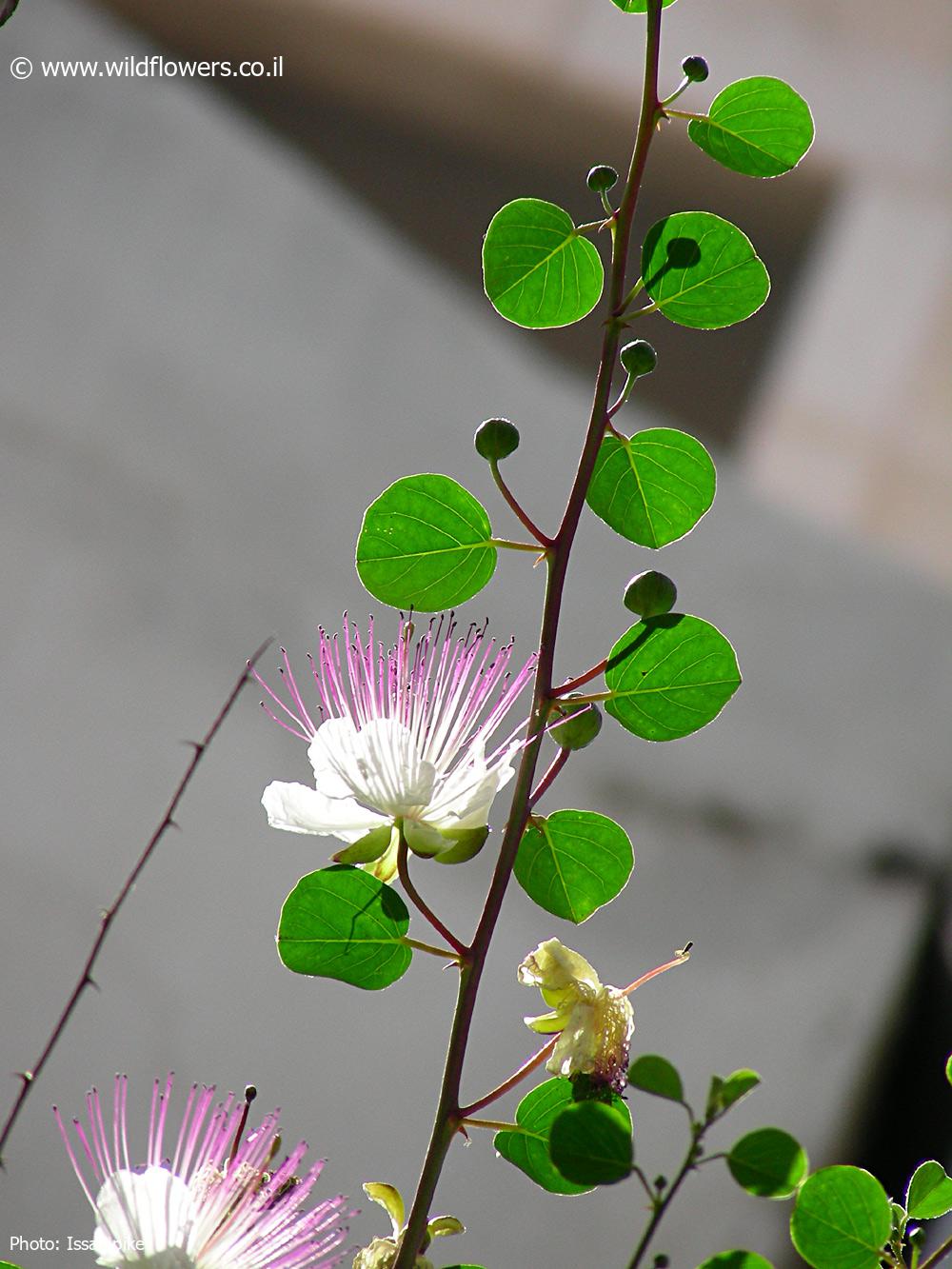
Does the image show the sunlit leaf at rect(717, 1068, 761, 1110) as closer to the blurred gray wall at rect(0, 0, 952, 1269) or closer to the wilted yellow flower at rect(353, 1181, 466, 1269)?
the wilted yellow flower at rect(353, 1181, 466, 1269)

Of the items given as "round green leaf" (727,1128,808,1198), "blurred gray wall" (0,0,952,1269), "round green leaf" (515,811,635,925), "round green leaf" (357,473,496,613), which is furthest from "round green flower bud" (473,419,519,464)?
"blurred gray wall" (0,0,952,1269)

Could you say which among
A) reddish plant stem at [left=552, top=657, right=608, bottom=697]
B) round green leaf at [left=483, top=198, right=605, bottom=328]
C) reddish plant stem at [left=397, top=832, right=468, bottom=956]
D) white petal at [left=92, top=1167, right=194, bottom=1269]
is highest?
round green leaf at [left=483, top=198, right=605, bottom=328]

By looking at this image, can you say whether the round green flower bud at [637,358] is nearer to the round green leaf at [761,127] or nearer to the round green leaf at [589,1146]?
the round green leaf at [761,127]

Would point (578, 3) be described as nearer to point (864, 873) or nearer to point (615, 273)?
point (864, 873)

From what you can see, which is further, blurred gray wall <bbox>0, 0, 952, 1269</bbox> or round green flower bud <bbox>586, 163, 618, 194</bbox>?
blurred gray wall <bbox>0, 0, 952, 1269</bbox>

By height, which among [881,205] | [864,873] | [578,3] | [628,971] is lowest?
[628,971]

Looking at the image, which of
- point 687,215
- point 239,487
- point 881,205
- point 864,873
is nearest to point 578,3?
point 881,205

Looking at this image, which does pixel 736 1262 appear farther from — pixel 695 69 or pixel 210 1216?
pixel 695 69

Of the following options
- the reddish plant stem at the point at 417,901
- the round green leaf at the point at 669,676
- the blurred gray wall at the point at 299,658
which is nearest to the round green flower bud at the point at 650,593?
the round green leaf at the point at 669,676
